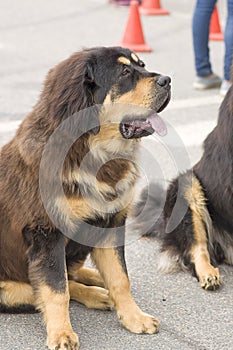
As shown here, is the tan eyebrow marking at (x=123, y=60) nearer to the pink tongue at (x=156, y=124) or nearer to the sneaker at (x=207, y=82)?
the pink tongue at (x=156, y=124)

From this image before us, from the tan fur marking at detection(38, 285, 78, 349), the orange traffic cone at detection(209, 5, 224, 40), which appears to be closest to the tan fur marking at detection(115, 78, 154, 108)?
the tan fur marking at detection(38, 285, 78, 349)

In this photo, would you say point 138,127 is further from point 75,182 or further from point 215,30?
point 215,30

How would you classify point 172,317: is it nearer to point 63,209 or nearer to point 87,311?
point 87,311

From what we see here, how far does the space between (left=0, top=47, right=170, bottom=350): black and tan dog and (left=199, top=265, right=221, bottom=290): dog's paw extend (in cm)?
59

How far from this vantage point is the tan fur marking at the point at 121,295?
156 inches

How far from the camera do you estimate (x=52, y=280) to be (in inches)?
148

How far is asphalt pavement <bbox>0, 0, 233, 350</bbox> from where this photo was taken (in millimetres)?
3979

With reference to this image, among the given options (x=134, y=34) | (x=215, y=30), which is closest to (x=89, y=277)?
(x=134, y=34)

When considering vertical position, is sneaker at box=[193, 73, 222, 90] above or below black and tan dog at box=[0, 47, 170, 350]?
below

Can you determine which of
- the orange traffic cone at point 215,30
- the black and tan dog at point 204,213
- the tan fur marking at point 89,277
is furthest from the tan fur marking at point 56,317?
the orange traffic cone at point 215,30

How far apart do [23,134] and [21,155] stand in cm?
10

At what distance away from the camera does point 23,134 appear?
382 cm

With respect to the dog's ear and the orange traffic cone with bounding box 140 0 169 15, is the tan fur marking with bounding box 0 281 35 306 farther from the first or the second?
the orange traffic cone with bounding box 140 0 169 15

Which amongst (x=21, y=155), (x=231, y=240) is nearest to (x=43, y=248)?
(x=21, y=155)
